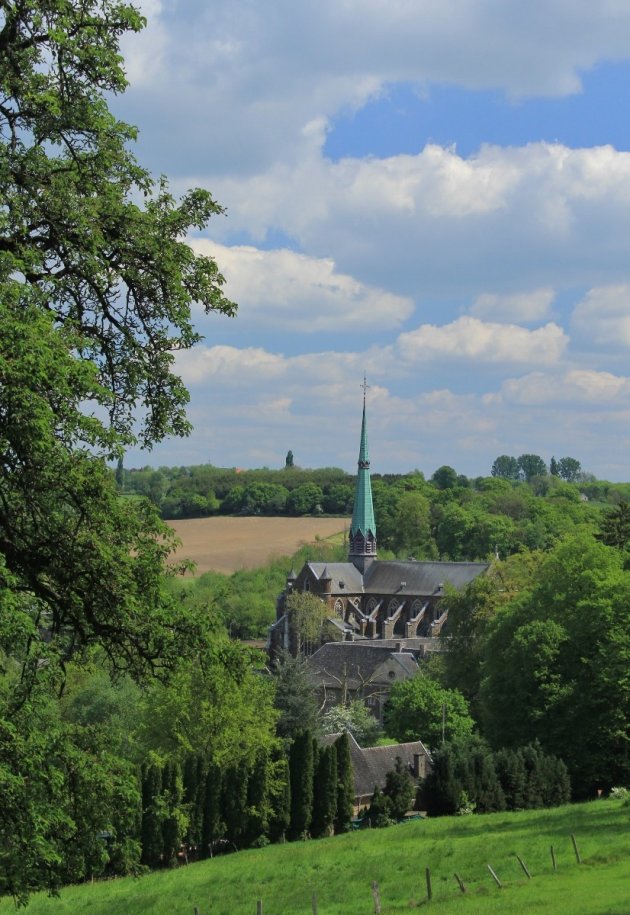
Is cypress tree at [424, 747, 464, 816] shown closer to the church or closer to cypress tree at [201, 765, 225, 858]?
cypress tree at [201, 765, 225, 858]

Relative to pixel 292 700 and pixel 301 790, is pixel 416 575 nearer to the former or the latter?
pixel 292 700

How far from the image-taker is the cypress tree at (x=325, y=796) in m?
46.2

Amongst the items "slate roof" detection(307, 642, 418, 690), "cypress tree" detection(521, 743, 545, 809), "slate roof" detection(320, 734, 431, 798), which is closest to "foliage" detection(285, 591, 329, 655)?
"slate roof" detection(307, 642, 418, 690)

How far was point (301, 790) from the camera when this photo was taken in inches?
1811

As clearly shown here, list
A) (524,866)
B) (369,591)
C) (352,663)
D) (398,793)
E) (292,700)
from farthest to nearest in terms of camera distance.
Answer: (369,591), (352,663), (292,700), (398,793), (524,866)

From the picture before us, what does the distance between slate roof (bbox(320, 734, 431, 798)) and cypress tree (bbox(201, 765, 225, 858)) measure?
823cm

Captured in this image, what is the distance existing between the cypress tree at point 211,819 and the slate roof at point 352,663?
1573 inches

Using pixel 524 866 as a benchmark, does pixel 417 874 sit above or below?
below

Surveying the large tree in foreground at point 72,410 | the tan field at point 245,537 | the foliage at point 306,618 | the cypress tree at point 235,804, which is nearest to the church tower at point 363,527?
the foliage at point 306,618

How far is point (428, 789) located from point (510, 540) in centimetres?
9331

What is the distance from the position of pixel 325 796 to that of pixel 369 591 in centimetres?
7668

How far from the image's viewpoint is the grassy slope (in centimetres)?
2597

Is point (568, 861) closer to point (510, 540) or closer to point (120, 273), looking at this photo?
point (120, 273)

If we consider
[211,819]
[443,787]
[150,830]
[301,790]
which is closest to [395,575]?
[443,787]
